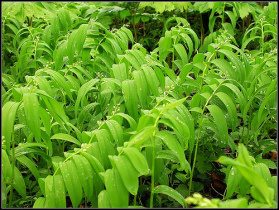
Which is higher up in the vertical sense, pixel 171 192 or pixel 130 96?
pixel 130 96

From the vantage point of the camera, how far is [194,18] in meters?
4.62

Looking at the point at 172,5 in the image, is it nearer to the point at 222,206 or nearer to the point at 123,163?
the point at 123,163

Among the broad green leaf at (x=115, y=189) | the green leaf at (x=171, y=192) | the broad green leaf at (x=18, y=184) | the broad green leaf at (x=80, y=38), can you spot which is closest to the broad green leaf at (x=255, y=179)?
the broad green leaf at (x=115, y=189)

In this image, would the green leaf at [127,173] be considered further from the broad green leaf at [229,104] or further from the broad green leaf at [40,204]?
the broad green leaf at [229,104]

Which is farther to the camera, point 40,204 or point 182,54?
point 182,54

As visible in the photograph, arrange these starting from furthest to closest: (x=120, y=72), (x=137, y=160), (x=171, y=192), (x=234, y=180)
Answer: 1. (x=120, y=72)
2. (x=171, y=192)
3. (x=234, y=180)
4. (x=137, y=160)

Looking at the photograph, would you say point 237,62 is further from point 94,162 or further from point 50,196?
point 50,196

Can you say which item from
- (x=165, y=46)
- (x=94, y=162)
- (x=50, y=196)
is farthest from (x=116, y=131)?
(x=165, y=46)

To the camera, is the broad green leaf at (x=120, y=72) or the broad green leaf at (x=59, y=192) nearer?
the broad green leaf at (x=59, y=192)

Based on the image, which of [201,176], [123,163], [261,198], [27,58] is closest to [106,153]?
[123,163]

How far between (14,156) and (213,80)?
3.77 ft

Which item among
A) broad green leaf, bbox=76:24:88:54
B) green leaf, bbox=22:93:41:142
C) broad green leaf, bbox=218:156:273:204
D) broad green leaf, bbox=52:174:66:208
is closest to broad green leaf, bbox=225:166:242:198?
broad green leaf, bbox=218:156:273:204

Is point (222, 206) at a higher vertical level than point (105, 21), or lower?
lower

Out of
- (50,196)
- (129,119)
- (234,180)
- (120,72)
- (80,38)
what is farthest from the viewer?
(80,38)
